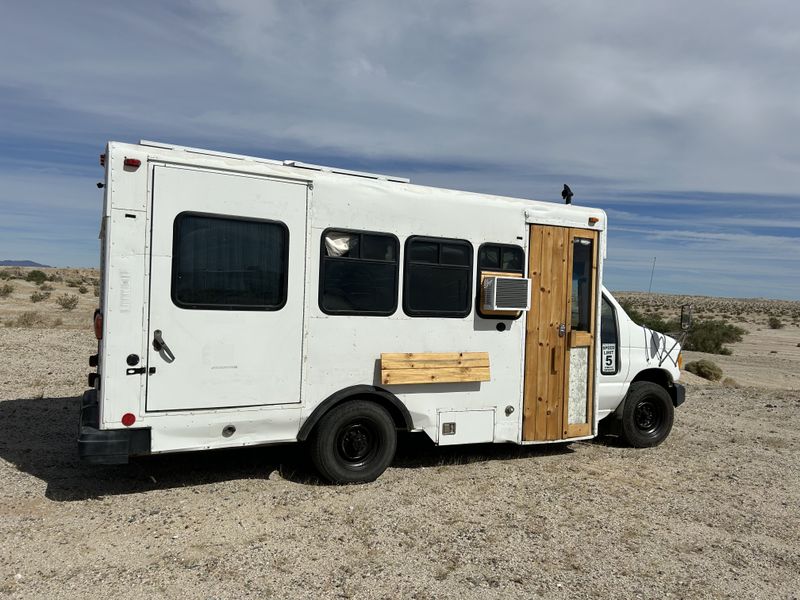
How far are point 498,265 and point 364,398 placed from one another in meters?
1.93

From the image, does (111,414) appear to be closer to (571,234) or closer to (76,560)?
(76,560)

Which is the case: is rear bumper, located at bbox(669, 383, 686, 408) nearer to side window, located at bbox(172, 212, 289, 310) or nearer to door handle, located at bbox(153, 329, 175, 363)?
→ side window, located at bbox(172, 212, 289, 310)

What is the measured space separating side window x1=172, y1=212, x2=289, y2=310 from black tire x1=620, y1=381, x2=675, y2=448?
15.1 ft

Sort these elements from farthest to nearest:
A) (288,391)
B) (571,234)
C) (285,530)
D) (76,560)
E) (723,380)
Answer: (723,380), (571,234), (288,391), (285,530), (76,560)

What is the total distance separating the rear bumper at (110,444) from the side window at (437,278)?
2.52m

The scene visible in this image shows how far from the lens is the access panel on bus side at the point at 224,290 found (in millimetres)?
5133

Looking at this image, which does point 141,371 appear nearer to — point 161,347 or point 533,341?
point 161,347

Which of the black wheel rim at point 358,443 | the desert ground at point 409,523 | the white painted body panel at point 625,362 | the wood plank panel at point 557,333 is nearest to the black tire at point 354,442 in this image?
the black wheel rim at point 358,443

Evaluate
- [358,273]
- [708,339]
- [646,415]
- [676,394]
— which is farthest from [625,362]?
[708,339]

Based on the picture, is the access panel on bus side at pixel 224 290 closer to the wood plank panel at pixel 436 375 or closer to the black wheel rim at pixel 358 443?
the black wheel rim at pixel 358 443

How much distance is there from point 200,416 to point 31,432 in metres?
3.25

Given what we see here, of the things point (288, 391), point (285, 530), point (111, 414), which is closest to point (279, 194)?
point (288, 391)

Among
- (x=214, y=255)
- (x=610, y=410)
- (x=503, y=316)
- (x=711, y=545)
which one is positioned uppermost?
(x=214, y=255)

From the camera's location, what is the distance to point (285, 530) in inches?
195
